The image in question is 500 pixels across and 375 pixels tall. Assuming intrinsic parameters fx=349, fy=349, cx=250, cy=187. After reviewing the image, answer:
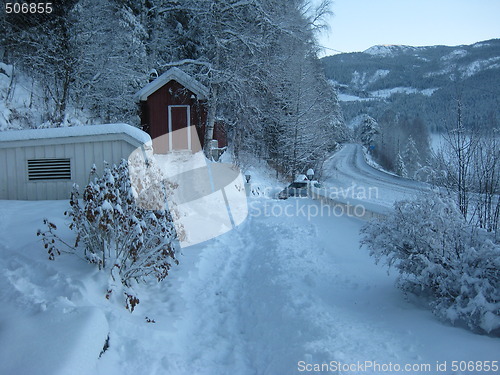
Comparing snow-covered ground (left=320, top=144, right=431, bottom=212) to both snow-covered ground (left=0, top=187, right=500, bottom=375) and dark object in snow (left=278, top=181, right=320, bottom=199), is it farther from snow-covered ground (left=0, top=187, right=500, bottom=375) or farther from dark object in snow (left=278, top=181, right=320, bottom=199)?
snow-covered ground (left=0, top=187, right=500, bottom=375)

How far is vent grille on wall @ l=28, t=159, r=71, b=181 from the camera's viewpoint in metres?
6.74

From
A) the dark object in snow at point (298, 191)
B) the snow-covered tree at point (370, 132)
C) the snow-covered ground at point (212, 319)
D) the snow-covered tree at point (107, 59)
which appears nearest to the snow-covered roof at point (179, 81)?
the snow-covered tree at point (107, 59)

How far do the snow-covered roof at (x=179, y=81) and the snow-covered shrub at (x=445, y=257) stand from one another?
12204 mm

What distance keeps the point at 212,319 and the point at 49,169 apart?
15.4 ft

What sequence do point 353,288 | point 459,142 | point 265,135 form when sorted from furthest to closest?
point 265,135, point 459,142, point 353,288

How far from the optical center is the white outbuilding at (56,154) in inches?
260

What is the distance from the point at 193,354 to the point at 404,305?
249cm

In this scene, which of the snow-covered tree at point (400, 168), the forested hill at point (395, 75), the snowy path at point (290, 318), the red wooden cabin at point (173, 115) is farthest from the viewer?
the forested hill at point (395, 75)

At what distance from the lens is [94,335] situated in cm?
289

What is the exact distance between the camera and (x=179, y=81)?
15.3 m

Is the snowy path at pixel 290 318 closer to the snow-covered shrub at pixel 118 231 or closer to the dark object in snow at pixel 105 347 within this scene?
the dark object in snow at pixel 105 347

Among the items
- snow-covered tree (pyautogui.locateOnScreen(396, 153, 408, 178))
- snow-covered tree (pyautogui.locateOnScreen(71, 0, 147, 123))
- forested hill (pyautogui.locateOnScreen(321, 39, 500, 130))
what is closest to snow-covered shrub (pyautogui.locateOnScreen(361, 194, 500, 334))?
snow-covered tree (pyautogui.locateOnScreen(71, 0, 147, 123))

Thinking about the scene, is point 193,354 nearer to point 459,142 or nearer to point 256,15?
point 459,142

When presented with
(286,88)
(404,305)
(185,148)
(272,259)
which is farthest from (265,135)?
(404,305)
